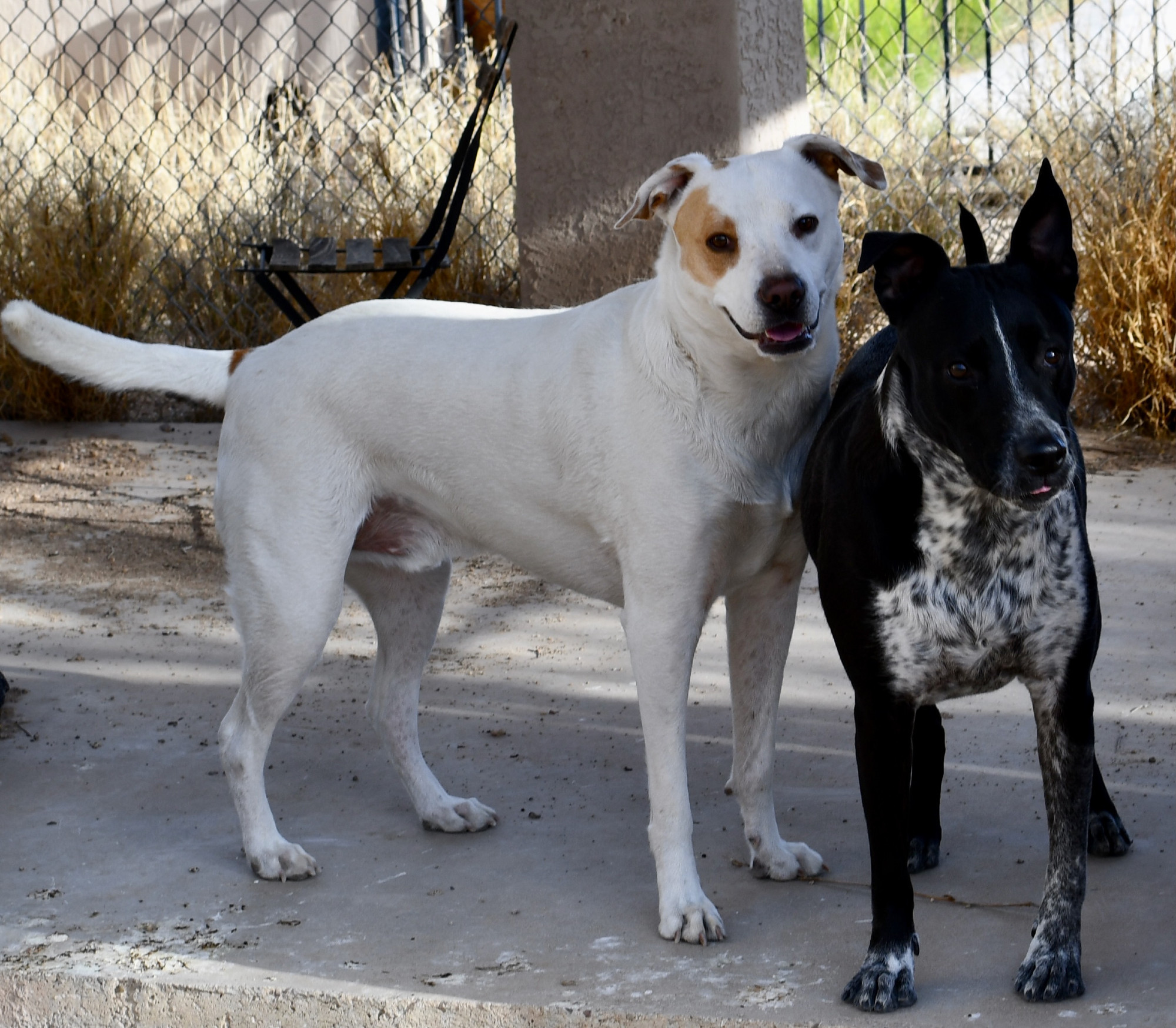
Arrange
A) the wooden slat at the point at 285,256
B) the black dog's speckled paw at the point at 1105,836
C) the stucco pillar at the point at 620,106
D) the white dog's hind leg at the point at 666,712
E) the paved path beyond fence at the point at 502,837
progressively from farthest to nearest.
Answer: the stucco pillar at the point at 620,106, the wooden slat at the point at 285,256, the black dog's speckled paw at the point at 1105,836, the white dog's hind leg at the point at 666,712, the paved path beyond fence at the point at 502,837

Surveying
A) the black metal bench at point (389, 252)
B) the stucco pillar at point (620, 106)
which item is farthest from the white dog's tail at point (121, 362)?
the stucco pillar at point (620, 106)

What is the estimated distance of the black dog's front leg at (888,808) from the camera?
8.00ft

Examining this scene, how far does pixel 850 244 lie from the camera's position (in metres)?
6.36

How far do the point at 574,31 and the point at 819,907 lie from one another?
3857 mm

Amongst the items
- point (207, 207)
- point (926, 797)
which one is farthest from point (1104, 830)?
point (207, 207)

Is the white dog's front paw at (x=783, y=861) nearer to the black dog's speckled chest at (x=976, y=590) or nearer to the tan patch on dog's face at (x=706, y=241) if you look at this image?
the black dog's speckled chest at (x=976, y=590)

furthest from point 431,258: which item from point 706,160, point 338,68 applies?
point 338,68

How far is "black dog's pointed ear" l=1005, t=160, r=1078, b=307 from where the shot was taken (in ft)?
7.80

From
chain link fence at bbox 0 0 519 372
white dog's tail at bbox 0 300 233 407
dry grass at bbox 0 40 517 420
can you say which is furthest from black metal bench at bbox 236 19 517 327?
white dog's tail at bbox 0 300 233 407

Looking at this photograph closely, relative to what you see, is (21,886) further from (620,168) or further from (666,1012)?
(620,168)

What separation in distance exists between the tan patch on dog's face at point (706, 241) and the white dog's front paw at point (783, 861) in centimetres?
113

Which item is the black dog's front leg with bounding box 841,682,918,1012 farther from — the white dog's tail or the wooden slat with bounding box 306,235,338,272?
the wooden slat with bounding box 306,235,338,272

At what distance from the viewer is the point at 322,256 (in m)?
5.38

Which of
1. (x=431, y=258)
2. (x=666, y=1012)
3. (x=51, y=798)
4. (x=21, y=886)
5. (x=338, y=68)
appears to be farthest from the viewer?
(x=338, y=68)
